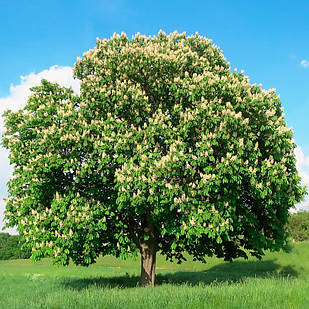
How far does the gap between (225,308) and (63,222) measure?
334 inches

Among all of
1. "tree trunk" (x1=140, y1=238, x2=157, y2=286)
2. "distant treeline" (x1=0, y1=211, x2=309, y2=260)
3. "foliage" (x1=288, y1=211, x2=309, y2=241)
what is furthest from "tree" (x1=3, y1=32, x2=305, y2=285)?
"foliage" (x1=288, y1=211, x2=309, y2=241)

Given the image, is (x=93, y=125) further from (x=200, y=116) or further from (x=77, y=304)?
(x=77, y=304)

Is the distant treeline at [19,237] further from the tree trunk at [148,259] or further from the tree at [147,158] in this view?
the tree at [147,158]

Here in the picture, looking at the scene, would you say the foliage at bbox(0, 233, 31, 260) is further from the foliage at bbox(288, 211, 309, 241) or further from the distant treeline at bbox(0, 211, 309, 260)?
the foliage at bbox(288, 211, 309, 241)

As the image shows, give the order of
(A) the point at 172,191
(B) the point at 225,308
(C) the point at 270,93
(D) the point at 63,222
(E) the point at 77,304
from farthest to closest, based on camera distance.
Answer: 1. (C) the point at 270,93
2. (D) the point at 63,222
3. (A) the point at 172,191
4. (E) the point at 77,304
5. (B) the point at 225,308

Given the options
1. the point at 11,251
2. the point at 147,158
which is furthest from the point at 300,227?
the point at 11,251

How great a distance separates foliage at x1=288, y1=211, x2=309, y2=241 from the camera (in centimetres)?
6756

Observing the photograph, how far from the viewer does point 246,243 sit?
20.5 m

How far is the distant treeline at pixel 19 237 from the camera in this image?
2677 inches

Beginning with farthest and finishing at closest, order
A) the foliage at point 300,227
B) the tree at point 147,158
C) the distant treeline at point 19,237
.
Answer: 1. the distant treeline at point 19,237
2. the foliage at point 300,227
3. the tree at point 147,158

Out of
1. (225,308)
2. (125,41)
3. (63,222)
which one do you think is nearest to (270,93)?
(125,41)

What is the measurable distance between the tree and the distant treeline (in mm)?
42057

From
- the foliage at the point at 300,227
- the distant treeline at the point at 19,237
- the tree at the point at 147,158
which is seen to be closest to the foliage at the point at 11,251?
the distant treeline at the point at 19,237

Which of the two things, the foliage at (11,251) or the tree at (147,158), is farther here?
the foliage at (11,251)
